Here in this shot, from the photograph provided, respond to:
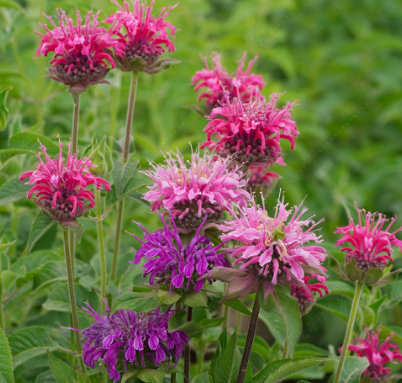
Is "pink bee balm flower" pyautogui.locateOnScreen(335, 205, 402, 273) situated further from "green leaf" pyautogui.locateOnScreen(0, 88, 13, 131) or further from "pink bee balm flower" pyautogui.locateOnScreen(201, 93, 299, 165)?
"green leaf" pyautogui.locateOnScreen(0, 88, 13, 131)

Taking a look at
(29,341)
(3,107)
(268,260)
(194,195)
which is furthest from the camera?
(3,107)

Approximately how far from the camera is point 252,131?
1.16m

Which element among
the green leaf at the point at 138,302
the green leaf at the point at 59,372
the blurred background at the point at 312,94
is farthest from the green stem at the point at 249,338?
the blurred background at the point at 312,94

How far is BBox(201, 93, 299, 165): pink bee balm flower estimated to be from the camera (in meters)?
1.14

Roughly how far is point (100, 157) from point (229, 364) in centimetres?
47

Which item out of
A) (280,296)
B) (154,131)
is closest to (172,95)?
(154,131)

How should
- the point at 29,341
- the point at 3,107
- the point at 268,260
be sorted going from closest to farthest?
1. the point at 268,260
2. the point at 29,341
3. the point at 3,107

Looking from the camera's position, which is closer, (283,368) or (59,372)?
(283,368)

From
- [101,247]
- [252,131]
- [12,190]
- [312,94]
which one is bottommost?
[101,247]

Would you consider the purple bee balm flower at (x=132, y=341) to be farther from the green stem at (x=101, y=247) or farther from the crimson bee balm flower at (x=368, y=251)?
the crimson bee balm flower at (x=368, y=251)

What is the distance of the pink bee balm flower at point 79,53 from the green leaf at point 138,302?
472 millimetres

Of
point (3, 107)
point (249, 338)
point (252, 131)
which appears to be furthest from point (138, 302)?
point (3, 107)

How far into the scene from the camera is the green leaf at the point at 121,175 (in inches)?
45.9

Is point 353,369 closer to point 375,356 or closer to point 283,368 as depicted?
point 375,356
